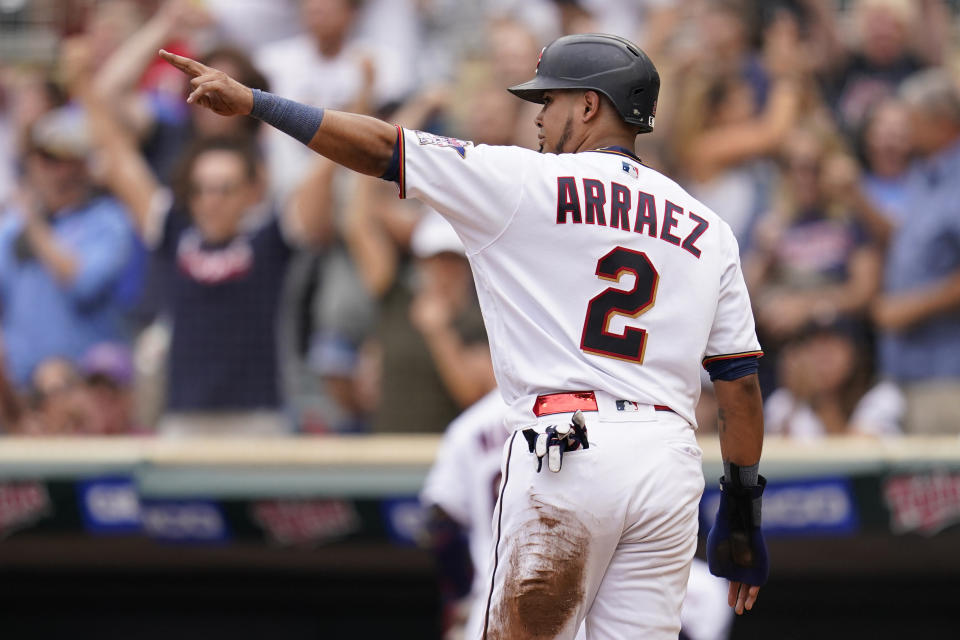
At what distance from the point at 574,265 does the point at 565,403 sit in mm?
302

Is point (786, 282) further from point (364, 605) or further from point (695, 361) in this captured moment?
point (695, 361)

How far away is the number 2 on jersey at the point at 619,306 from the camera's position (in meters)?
2.95

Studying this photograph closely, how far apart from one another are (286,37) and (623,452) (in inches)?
184

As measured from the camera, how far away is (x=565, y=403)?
2.93 meters

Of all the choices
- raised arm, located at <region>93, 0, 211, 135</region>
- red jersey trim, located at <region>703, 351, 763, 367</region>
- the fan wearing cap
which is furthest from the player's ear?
raised arm, located at <region>93, 0, 211, 135</region>

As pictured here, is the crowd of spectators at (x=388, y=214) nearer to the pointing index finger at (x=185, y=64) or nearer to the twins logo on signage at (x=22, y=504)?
the twins logo on signage at (x=22, y=504)

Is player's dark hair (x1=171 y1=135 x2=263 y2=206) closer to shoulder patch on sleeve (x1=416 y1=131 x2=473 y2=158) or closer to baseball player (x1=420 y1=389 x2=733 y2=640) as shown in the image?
baseball player (x1=420 y1=389 x2=733 y2=640)

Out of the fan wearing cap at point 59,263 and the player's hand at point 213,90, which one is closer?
the player's hand at point 213,90

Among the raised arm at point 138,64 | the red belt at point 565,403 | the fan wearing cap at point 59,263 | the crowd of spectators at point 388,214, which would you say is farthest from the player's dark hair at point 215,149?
the red belt at point 565,403

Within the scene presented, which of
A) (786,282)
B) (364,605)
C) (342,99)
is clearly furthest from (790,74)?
(364,605)

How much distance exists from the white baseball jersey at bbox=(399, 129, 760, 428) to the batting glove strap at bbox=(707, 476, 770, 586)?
1.18 ft

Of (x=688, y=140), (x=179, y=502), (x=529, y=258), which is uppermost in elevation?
(x=688, y=140)

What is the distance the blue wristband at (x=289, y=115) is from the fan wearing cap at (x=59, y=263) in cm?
408

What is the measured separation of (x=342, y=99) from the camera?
21.7 ft
